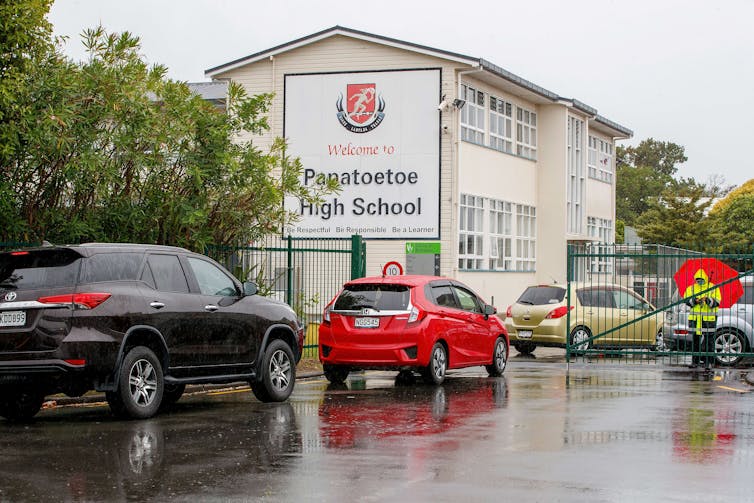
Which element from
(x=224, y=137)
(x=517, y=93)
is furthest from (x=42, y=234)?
(x=517, y=93)

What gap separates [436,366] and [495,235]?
966 inches

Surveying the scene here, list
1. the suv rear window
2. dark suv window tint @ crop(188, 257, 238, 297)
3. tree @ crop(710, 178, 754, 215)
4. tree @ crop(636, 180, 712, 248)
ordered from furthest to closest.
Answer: tree @ crop(710, 178, 754, 215) < tree @ crop(636, 180, 712, 248) < the suv rear window < dark suv window tint @ crop(188, 257, 238, 297)

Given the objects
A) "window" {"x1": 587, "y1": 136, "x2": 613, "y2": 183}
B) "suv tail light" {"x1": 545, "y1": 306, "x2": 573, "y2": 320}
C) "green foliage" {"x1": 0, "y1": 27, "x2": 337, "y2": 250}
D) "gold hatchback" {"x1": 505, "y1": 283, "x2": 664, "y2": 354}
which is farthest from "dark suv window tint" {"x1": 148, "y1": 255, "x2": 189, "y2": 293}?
Answer: "window" {"x1": 587, "y1": 136, "x2": 613, "y2": 183}

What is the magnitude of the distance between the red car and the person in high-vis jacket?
6.01 meters

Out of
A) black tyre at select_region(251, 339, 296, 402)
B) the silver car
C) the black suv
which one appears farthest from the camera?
the silver car

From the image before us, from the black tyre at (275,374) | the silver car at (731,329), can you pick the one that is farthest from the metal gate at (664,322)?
the black tyre at (275,374)

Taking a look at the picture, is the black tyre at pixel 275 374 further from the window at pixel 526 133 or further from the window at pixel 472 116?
the window at pixel 526 133

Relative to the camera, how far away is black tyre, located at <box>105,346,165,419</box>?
41.0ft

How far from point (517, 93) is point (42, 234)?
28.3m

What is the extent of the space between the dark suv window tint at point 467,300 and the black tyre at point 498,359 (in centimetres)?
84

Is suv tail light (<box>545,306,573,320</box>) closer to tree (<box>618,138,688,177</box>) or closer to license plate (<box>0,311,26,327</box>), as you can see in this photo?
license plate (<box>0,311,26,327</box>)

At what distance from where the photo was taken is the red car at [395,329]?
1734 cm

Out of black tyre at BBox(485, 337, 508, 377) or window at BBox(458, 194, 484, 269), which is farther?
window at BBox(458, 194, 484, 269)

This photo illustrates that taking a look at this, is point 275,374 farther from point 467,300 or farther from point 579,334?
point 579,334
